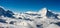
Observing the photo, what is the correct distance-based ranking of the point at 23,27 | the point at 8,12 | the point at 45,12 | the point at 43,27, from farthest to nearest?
the point at 8,12, the point at 45,12, the point at 43,27, the point at 23,27

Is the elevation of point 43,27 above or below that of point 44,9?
below

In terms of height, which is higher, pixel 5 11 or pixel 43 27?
pixel 5 11

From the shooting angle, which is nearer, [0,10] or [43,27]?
[43,27]

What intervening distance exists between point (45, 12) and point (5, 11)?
89.2 ft

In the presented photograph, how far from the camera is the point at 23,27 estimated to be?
36344 millimetres

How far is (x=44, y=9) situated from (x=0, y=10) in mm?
25501

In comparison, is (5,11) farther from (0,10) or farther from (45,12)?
(45,12)

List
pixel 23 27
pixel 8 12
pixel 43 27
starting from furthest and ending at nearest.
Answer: pixel 8 12 → pixel 43 27 → pixel 23 27

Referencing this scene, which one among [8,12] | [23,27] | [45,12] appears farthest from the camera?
[8,12]

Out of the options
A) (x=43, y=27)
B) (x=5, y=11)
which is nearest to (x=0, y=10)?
(x=5, y=11)

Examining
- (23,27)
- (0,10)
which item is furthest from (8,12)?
(23,27)

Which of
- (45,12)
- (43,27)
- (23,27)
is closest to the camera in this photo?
(23,27)

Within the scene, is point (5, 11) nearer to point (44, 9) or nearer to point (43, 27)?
point (44, 9)

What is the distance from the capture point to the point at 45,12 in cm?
8200
